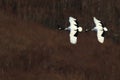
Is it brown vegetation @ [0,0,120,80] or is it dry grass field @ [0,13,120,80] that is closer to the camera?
dry grass field @ [0,13,120,80]

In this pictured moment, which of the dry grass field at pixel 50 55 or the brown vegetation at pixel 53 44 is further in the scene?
the brown vegetation at pixel 53 44

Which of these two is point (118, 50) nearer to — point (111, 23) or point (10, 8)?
point (111, 23)

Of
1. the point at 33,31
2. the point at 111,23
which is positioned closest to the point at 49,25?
the point at 33,31

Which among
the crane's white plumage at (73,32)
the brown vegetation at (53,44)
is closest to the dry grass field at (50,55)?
the brown vegetation at (53,44)

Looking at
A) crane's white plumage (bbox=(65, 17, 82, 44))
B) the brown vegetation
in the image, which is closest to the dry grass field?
the brown vegetation

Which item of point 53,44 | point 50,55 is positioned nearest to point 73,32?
point 50,55

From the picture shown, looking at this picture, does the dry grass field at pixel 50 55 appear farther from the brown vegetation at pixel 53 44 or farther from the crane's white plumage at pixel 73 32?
the crane's white plumage at pixel 73 32

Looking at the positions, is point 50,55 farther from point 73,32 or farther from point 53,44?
point 73,32

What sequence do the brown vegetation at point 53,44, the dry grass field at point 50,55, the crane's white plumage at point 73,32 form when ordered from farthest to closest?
the brown vegetation at point 53,44 → the dry grass field at point 50,55 → the crane's white plumage at point 73,32

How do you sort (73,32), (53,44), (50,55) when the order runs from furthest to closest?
(53,44) → (50,55) → (73,32)

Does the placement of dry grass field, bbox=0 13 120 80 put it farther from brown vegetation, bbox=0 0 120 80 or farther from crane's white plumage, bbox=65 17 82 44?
crane's white plumage, bbox=65 17 82 44

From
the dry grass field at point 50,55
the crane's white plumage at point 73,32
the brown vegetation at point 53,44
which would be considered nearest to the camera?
the crane's white plumage at point 73,32
